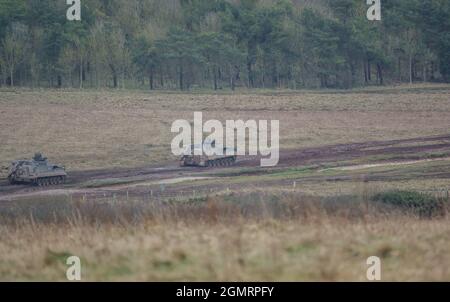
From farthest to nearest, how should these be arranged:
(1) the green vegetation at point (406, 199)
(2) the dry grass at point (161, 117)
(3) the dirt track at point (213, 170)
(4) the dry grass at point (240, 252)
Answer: (2) the dry grass at point (161, 117) < (3) the dirt track at point (213, 170) < (1) the green vegetation at point (406, 199) < (4) the dry grass at point (240, 252)

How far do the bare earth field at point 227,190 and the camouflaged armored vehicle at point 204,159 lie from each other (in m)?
0.70

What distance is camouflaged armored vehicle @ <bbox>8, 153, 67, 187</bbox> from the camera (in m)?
39.8

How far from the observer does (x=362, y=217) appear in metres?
13.0

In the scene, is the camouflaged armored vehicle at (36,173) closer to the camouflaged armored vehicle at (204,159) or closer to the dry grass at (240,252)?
the camouflaged armored vehicle at (204,159)

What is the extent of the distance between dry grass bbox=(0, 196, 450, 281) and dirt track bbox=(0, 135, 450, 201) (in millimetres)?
21682

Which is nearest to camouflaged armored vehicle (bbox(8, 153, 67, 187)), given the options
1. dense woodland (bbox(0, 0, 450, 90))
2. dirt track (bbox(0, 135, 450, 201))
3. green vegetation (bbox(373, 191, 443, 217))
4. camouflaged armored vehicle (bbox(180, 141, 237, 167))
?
dirt track (bbox(0, 135, 450, 201))

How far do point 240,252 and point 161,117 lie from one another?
178ft

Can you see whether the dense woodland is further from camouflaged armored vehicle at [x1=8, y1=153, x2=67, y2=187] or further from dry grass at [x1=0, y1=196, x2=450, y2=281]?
dry grass at [x1=0, y1=196, x2=450, y2=281]

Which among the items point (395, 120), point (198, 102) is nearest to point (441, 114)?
point (395, 120)

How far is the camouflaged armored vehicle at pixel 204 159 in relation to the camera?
45281 mm

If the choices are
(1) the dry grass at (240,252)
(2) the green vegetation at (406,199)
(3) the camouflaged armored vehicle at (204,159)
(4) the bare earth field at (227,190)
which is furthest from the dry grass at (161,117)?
(1) the dry grass at (240,252)

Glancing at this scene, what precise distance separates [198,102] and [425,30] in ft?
103

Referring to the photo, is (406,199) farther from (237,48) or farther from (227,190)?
(237,48)
